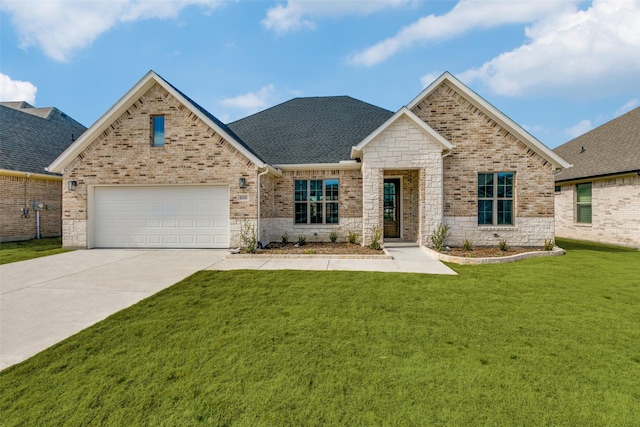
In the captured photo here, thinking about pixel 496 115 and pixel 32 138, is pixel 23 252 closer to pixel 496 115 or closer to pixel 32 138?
pixel 32 138

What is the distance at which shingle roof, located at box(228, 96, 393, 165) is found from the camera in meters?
13.1

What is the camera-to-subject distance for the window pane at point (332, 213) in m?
12.7

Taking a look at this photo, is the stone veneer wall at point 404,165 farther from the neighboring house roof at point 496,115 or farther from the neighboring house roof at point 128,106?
the neighboring house roof at point 128,106

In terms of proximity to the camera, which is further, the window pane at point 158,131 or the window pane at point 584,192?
the window pane at point 584,192

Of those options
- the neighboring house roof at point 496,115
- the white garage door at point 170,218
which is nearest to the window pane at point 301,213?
the white garage door at point 170,218

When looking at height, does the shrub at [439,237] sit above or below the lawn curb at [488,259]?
above

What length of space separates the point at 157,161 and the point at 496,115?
512 inches

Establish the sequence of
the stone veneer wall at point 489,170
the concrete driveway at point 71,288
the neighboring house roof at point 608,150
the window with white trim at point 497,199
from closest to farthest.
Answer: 1. the concrete driveway at point 71,288
2. the stone veneer wall at point 489,170
3. the window with white trim at point 497,199
4. the neighboring house roof at point 608,150

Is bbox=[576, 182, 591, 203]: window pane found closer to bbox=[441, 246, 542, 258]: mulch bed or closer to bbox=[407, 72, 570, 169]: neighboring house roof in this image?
bbox=[407, 72, 570, 169]: neighboring house roof

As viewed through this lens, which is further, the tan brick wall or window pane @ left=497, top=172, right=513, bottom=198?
the tan brick wall

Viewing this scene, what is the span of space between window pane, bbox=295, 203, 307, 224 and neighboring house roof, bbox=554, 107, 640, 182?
13103mm

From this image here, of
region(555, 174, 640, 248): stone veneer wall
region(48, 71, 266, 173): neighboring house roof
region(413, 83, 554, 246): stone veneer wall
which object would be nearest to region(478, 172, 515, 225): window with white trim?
region(413, 83, 554, 246): stone veneer wall

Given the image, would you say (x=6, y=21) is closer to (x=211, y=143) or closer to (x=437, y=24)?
(x=211, y=143)

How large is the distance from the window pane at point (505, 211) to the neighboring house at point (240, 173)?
4 centimetres
